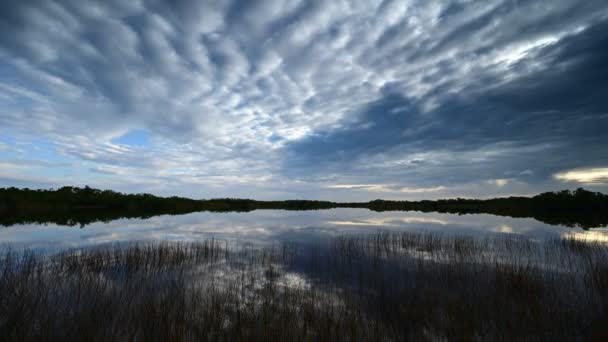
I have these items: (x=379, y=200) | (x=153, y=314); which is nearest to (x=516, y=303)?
(x=153, y=314)

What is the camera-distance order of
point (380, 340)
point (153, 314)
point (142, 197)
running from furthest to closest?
1. point (142, 197)
2. point (153, 314)
3. point (380, 340)

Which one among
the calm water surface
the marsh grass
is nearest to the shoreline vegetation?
the calm water surface

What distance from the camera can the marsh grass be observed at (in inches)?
208

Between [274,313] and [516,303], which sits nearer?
[274,313]

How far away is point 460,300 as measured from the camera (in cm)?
718

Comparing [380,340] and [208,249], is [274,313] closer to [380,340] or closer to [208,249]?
[380,340]

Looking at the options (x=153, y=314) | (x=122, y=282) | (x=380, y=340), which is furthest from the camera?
(x=122, y=282)

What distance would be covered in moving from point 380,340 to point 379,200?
15183 cm

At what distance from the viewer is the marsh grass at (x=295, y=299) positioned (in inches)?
208

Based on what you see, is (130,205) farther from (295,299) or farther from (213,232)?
(295,299)

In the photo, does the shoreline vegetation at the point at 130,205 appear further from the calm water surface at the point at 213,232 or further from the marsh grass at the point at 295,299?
the marsh grass at the point at 295,299

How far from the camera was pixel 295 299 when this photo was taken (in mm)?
7168

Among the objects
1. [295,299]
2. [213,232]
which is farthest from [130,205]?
[295,299]

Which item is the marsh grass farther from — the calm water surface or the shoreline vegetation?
the shoreline vegetation
